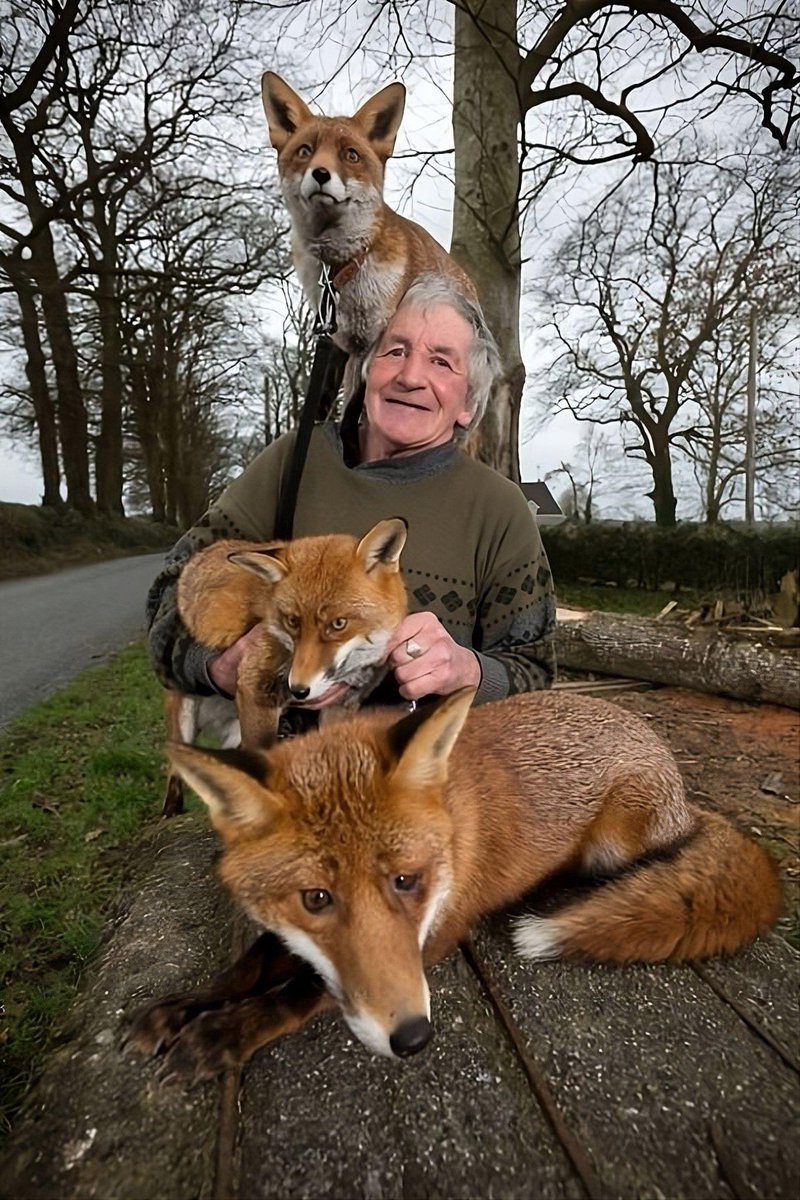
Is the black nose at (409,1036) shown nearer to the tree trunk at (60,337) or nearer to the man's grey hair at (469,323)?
the man's grey hair at (469,323)

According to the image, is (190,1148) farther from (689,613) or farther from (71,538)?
(689,613)

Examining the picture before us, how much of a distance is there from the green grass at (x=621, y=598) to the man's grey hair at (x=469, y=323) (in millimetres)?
2307

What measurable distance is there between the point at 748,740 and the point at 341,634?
395 cm

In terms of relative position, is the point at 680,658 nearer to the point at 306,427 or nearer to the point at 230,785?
the point at 306,427

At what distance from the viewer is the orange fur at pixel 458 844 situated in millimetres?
933

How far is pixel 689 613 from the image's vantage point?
5543 millimetres

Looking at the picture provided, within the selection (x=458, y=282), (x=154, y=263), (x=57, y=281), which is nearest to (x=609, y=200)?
(x=458, y=282)

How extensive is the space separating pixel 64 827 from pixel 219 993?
542mm

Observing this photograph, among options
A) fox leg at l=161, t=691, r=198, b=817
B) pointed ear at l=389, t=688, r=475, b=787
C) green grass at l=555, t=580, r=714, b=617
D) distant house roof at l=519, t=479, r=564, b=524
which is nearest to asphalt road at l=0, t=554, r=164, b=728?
fox leg at l=161, t=691, r=198, b=817

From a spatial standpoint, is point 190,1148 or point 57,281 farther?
point 57,281

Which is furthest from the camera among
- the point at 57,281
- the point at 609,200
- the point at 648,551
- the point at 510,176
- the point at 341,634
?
the point at 648,551

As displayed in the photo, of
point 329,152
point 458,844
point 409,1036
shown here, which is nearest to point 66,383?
point 329,152

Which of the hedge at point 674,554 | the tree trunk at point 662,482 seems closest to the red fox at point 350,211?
the tree trunk at point 662,482

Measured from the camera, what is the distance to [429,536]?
1.43 metres
